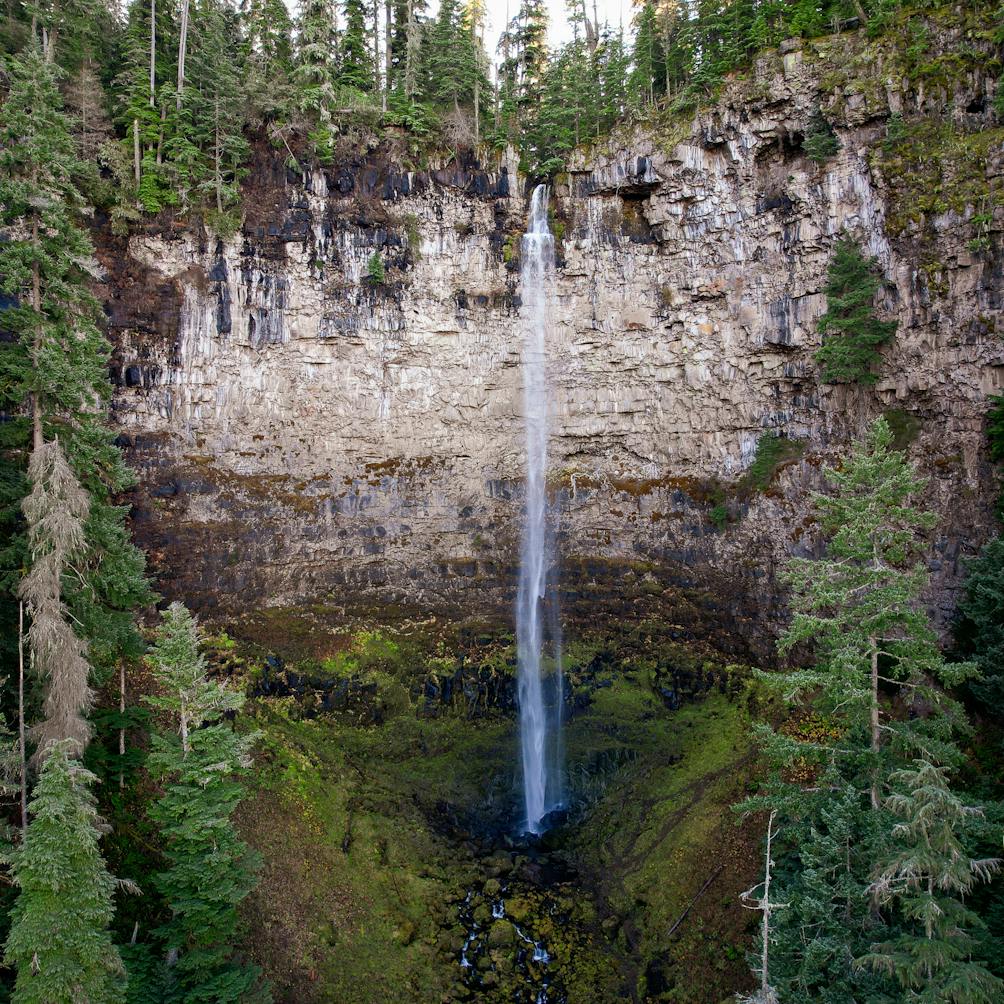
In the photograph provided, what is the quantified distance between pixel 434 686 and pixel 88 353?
17.7 meters

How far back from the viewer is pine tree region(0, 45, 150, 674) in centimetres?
1224

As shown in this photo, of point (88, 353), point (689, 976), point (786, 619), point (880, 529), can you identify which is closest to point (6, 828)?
point (88, 353)

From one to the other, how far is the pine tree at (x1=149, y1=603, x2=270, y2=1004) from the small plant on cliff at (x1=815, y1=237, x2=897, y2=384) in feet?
67.4

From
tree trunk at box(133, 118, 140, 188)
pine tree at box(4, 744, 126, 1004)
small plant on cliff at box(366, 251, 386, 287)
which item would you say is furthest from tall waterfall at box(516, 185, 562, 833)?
pine tree at box(4, 744, 126, 1004)

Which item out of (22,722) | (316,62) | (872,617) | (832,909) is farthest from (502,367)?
(832,909)

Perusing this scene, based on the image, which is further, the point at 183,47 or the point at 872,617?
the point at 183,47

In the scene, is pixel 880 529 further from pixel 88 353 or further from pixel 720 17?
pixel 720 17

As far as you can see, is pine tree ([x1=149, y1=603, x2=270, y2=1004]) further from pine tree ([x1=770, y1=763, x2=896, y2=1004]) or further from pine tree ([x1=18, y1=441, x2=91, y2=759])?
pine tree ([x1=770, y1=763, x2=896, y2=1004])

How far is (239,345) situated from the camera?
27141 mm

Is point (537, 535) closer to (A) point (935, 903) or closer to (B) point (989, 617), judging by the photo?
(B) point (989, 617)

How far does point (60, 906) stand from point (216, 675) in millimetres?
14032

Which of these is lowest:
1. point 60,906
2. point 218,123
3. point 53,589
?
point 60,906

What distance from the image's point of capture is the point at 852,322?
21.3 meters

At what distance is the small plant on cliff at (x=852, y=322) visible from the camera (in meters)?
21.3
